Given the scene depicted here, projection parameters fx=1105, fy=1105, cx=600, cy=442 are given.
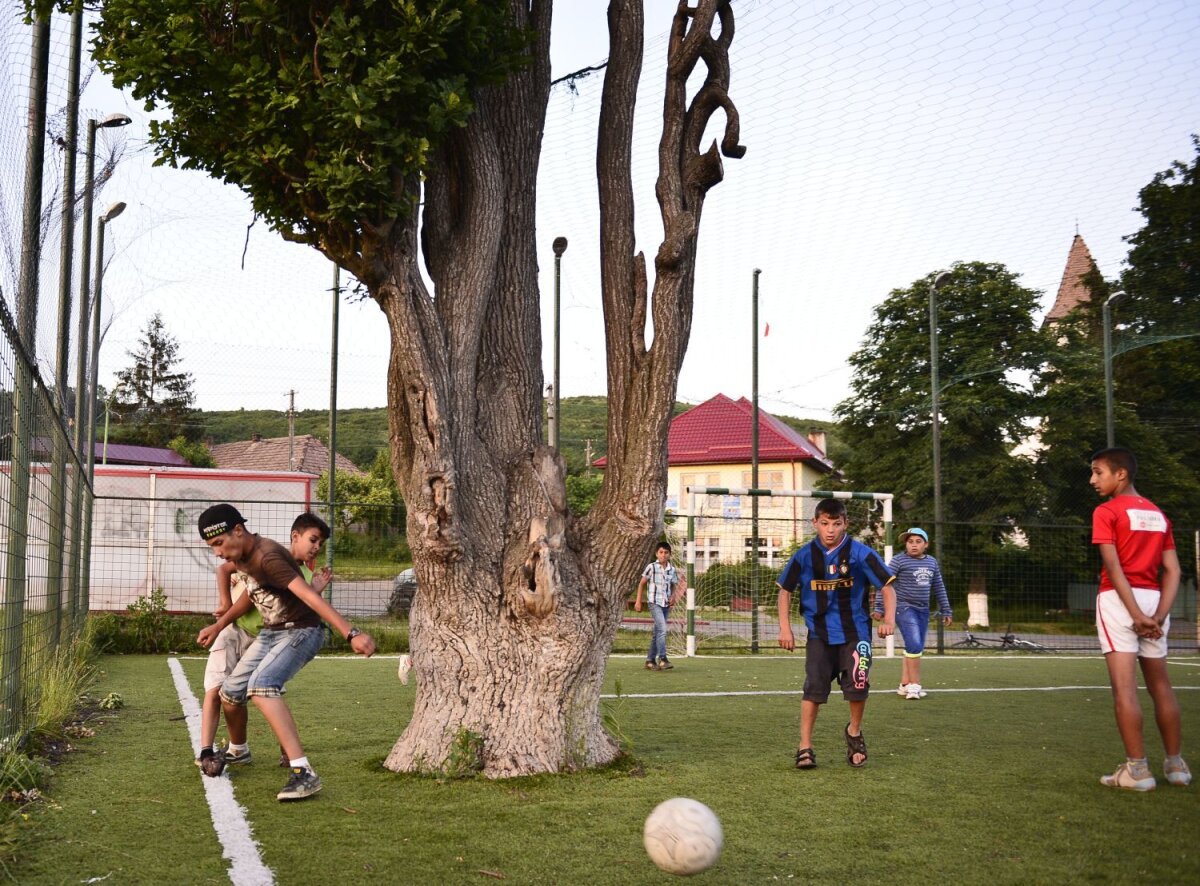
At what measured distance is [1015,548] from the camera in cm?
2462

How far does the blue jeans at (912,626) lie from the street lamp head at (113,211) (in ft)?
43.2

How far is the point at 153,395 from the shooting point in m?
83.1

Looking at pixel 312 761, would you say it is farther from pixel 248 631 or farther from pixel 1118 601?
pixel 1118 601

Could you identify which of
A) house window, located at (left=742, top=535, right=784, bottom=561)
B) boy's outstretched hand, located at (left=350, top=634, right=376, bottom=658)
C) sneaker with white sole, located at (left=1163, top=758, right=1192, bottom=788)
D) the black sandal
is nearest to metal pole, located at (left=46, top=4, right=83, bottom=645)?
boy's outstretched hand, located at (left=350, top=634, right=376, bottom=658)

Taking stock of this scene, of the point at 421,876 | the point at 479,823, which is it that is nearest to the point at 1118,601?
the point at 479,823

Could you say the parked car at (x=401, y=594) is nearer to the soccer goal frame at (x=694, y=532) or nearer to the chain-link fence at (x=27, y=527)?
the soccer goal frame at (x=694, y=532)

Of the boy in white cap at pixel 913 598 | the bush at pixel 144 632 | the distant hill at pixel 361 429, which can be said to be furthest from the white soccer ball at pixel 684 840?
the distant hill at pixel 361 429

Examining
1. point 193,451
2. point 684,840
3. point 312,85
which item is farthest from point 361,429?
point 684,840

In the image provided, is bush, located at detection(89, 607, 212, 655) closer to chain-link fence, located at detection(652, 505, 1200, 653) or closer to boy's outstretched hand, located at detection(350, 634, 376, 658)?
chain-link fence, located at detection(652, 505, 1200, 653)

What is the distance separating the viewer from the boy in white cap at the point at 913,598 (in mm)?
11039

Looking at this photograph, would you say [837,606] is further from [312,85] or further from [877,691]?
[877,691]

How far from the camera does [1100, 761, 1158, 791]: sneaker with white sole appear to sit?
19.8 feet

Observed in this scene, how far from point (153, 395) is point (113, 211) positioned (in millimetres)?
70838

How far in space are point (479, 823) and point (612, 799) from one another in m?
0.84
